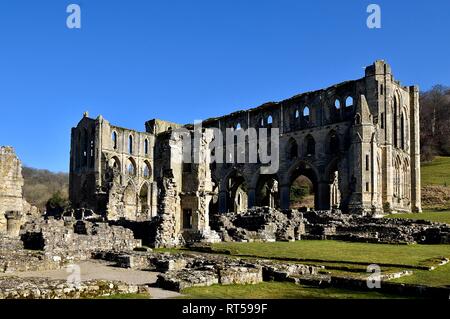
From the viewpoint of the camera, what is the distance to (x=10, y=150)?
1041 inches

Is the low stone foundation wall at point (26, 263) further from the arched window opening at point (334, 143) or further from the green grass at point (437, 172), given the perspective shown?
the green grass at point (437, 172)

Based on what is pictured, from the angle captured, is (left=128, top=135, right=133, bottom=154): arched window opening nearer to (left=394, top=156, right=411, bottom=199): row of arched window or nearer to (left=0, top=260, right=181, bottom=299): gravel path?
(left=394, top=156, right=411, bottom=199): row of arched window

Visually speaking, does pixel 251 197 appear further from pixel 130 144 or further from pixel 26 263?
pixel 26 263

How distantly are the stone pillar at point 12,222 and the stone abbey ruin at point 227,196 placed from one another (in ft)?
0.19

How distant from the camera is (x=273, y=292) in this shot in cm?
1223

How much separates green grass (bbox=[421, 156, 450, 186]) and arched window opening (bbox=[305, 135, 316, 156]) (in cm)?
1714

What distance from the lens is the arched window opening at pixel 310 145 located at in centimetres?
5403

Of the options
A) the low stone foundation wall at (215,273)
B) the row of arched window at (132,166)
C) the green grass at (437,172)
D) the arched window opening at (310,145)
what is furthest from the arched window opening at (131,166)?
the low stone foundation wall at (215,273)

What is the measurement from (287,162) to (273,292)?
4352cm

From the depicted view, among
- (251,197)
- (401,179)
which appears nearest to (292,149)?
(251,197)

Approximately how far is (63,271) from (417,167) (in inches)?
1682

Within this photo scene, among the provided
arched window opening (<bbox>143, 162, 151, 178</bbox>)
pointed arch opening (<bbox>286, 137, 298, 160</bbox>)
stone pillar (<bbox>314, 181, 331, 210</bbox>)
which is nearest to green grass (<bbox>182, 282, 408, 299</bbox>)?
stone pillar (<bbox>314, 181, 331, 210</bbox>)

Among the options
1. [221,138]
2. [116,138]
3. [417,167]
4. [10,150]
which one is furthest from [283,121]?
[10,150]
